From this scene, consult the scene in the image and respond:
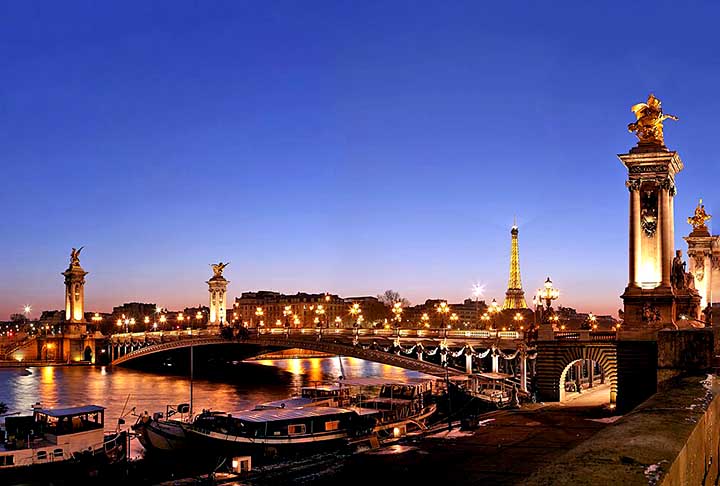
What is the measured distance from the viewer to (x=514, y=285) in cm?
17600

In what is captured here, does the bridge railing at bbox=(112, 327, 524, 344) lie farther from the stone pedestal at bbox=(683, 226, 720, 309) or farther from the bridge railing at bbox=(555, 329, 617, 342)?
the bridge railing at bbox=(555, 329, 617, 342)

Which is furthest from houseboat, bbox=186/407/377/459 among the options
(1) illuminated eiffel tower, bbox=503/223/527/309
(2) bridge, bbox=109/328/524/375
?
(1) illuminated eiffel tower, bbox=503/223/527/309

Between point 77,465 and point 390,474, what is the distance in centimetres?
1560

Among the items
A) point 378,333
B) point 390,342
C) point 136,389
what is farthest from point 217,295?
point 390,342

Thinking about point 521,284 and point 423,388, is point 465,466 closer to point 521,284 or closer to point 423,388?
point 423,388

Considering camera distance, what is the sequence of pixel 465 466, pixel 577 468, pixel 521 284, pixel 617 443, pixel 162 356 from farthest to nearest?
pixel 521 284, pixel 162 356, pixel 465 466, pixel 617 443, pixel 577 468

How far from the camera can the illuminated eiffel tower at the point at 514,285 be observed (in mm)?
171375

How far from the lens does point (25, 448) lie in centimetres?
3234

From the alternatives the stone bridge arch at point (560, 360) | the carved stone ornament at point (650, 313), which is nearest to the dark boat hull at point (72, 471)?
the stone bridge arch at point (560, 360)

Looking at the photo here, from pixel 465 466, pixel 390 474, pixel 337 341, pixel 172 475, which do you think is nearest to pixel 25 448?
pixel 172 475

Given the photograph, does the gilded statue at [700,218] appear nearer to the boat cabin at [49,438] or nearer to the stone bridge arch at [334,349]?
the stone bridge arch at [334,349]

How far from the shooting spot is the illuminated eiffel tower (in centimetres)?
17138

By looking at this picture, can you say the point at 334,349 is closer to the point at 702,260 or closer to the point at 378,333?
the point at 378,333

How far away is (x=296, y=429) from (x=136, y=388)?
1751 inches
